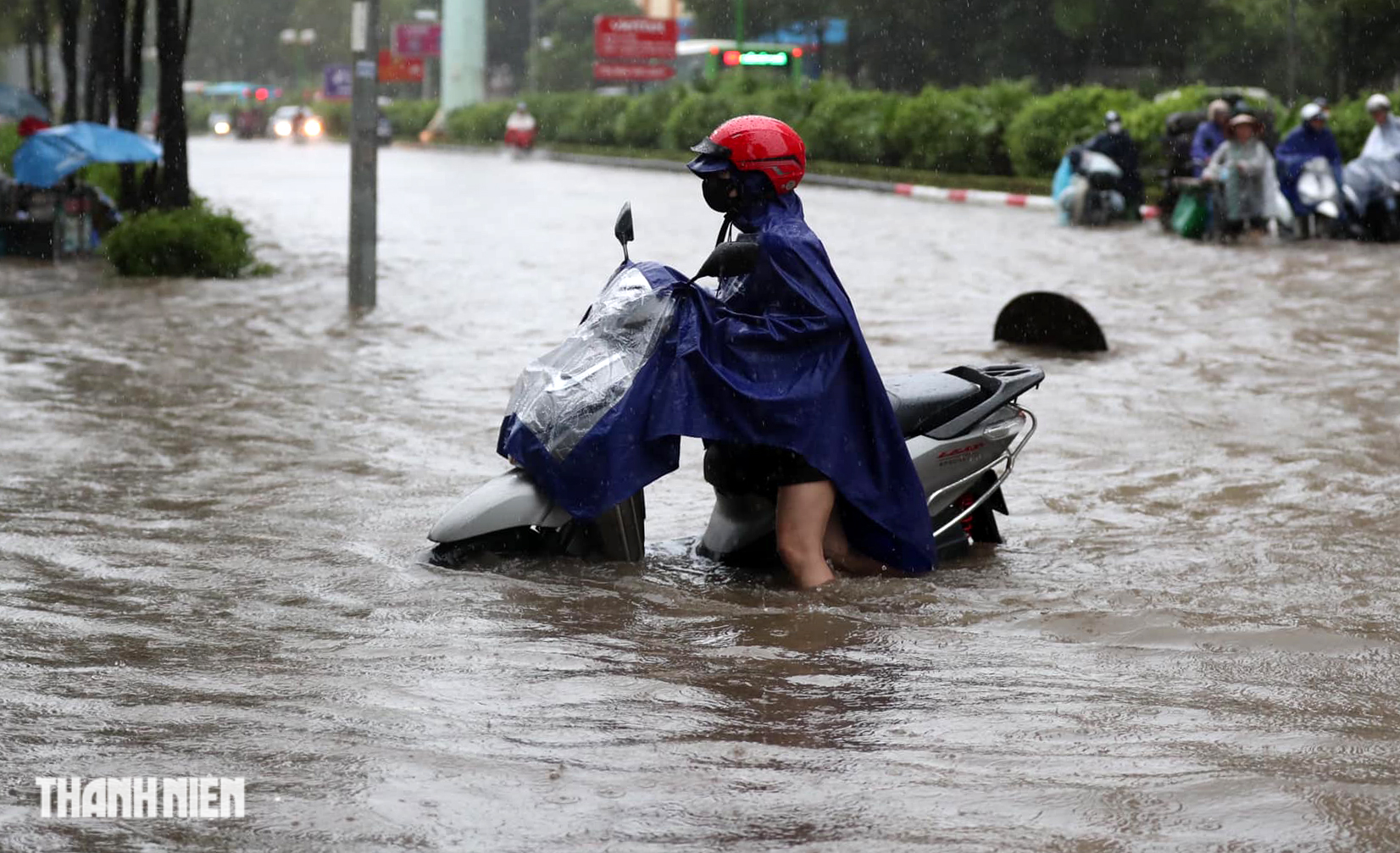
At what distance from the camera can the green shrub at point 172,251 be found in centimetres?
1598

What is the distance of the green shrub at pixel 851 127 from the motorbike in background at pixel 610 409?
32.2m

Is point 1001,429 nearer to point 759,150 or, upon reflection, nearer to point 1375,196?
point 759,150

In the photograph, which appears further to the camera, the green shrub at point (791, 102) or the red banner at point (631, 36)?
the red banner at point (631, 36)

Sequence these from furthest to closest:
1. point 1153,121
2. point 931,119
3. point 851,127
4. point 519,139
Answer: point 519,139 < point 851,127 < point 931,119 < point 1153,121

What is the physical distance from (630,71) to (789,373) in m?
68.7

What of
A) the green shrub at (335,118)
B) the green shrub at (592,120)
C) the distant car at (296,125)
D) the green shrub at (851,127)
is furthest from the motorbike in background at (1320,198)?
the green shrub at (335,118)

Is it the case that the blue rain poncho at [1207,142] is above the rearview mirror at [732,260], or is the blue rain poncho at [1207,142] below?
above

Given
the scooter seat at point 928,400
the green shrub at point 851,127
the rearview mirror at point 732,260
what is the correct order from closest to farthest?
the rearview mirror at point 732,260 → the scooter seat at point 928,400 → the green shrub at point 851,127

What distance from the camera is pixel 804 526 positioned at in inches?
216

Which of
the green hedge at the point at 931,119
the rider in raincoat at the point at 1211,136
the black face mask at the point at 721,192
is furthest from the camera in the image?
the green hedge at the point at 931,119


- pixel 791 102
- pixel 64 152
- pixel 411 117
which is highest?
pixel 791 102

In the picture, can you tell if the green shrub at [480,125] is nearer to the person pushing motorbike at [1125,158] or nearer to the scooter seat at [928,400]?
the person pushing motorbike at [1125,158]

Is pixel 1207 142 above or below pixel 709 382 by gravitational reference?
above

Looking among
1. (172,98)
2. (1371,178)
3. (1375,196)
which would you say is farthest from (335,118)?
(1375,196)
